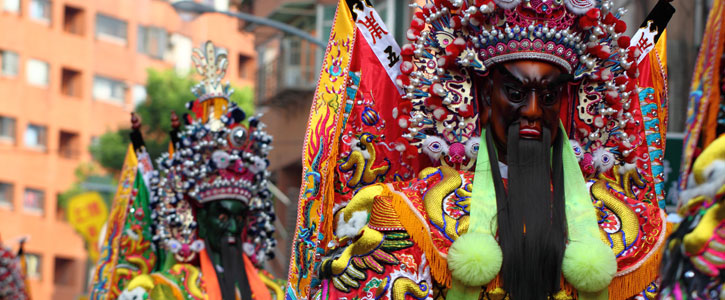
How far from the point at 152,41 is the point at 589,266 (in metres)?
47.6

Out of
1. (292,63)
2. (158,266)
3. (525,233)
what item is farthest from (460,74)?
(292,63)

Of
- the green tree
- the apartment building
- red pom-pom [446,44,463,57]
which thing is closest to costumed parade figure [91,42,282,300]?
red pom-pom [446,44,463,57]

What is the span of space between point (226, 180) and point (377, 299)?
12.1 ft

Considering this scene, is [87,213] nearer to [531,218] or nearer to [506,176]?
[506,176]

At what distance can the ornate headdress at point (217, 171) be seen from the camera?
9398 millimetres

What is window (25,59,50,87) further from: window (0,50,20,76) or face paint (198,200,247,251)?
face paint (198,200,247,251)

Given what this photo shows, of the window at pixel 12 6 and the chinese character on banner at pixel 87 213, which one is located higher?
the window at pixel 12 6

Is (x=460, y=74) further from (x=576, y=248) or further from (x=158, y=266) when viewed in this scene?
(x=158, y=266)

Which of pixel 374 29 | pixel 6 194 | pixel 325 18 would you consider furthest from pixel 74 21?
pixel 374 29

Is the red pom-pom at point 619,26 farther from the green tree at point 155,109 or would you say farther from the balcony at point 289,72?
the green tree at point 155,109

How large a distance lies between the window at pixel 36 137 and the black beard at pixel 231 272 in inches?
1665

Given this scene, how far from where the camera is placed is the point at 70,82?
51719 mm

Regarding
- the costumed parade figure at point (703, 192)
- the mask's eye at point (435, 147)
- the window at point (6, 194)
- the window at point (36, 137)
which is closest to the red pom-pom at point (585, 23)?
the mask's eye at point (435, 147)

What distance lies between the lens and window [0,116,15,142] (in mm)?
49125
